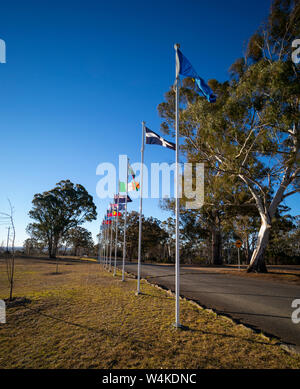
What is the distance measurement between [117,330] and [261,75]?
15.6 meters

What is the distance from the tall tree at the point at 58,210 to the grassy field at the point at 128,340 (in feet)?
121

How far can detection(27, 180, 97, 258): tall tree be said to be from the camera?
41.0 m

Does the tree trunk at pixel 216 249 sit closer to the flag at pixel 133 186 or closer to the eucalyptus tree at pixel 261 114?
the eucalyptus tree at pixel 261 114

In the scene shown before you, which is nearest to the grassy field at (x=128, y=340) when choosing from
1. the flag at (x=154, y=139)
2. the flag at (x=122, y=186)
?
the flag at (x=154, y=139)

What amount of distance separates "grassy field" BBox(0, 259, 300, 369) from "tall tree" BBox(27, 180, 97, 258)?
36877 millimetres

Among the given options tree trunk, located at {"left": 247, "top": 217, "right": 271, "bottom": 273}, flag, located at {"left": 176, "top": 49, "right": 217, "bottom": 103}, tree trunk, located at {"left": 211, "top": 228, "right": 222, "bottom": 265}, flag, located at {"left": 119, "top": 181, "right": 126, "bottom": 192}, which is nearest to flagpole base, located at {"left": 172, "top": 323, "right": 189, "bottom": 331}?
flag, located at {"left": 176, "top": 49, "right": 217, "bottom": 103}

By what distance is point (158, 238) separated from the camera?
52.1m

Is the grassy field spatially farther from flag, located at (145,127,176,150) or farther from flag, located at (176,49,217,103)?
flag, located at (176,49,217,103)

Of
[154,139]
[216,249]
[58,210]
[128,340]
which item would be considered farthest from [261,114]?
[58,210]

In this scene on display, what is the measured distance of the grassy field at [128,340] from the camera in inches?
139

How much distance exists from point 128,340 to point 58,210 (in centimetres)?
4153

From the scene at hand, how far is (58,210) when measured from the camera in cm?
4166

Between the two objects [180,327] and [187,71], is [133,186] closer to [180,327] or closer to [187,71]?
[187,71]
